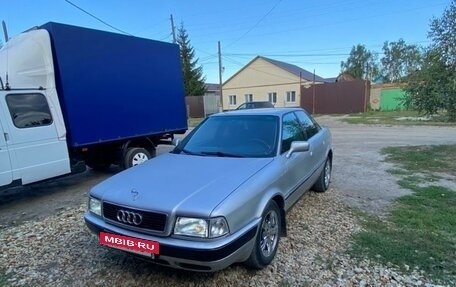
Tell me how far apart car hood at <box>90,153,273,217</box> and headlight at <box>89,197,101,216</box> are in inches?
2.3

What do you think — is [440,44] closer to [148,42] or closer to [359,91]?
[148,42]

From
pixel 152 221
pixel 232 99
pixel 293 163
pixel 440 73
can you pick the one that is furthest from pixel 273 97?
pixel 152 221

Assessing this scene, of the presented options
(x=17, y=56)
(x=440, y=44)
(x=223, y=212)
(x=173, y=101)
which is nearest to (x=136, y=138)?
(x=173, y=101)

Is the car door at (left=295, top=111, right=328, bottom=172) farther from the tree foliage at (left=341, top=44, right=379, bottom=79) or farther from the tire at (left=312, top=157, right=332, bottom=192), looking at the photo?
the tree foliage at (left=341, top=44, right=379, bottom=79)

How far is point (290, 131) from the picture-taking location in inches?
166

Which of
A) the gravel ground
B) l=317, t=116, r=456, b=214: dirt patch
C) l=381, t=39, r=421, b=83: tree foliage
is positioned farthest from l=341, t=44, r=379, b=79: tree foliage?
the gravel ground

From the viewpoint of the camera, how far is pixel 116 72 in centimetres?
662

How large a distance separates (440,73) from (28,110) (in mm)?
9424

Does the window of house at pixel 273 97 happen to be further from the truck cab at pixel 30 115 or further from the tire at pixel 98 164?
the truck cab at pixel 30 115

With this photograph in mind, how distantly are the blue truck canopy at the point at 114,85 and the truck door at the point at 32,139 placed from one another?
0.94ft

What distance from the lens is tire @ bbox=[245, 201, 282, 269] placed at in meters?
3.00

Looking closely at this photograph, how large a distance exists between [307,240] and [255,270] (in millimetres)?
972

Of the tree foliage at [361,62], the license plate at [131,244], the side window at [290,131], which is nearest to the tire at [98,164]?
the side window at [290,131]

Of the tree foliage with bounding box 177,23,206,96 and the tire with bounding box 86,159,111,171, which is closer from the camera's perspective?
the tire with bounding box 86,159,111,171
